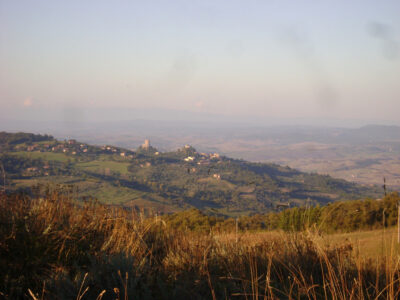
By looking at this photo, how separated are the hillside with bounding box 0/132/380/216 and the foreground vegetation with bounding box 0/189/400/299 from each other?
40.3 metres

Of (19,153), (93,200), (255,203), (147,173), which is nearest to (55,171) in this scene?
(19,153)

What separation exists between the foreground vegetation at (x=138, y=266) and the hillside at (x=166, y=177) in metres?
40.3

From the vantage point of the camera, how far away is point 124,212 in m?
4.35

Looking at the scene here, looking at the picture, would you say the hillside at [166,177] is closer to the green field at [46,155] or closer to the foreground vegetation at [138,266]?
the green field at [46,155]

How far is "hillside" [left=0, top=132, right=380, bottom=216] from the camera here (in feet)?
172

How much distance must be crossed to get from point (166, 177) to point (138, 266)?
76.6 m

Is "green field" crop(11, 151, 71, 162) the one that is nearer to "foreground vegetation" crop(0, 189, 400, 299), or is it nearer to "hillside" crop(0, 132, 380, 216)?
"hillside" crop(0, 132, 380, 216)

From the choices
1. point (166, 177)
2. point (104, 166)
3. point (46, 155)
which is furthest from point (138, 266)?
point (46, 155)

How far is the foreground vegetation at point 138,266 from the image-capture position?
231 centimetres

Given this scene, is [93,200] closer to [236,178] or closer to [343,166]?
[343,166]

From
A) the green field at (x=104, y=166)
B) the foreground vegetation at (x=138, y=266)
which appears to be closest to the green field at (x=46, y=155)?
the green field at (x=104, y=166)

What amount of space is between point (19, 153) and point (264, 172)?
5131cm

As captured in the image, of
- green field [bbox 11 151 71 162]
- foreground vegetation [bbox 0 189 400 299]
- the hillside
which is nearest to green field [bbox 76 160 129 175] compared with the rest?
the hillside

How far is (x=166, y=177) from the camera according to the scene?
78.7m
